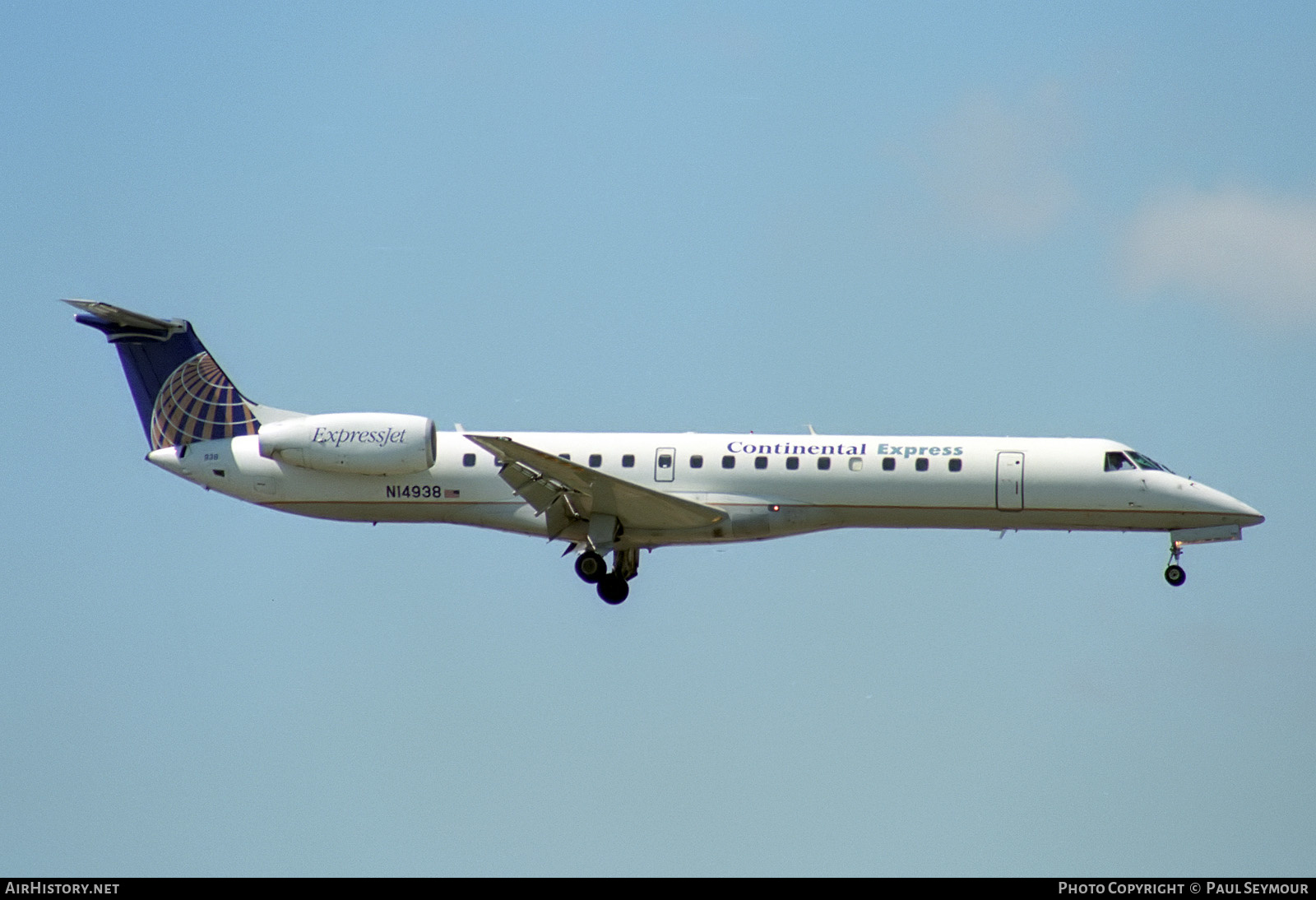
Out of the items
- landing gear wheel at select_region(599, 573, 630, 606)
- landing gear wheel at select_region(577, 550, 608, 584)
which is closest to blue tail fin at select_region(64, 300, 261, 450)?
landing gear wheel at select_region(577, 550, 608, 584)

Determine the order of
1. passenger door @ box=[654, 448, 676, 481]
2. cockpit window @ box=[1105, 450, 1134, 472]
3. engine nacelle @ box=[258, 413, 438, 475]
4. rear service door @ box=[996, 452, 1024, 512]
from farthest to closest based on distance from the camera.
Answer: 1. passenger door @ box=[654, 448, 676, 481]
2. engine nacelle @ box=[258, 413, 438, 475]
3. cockpit window @ box=[1105, 450, 1134, 472]
4. rear service door @ box=[996, 452, 1024, 512]

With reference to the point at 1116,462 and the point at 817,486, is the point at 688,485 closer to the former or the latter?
the point at 817,486

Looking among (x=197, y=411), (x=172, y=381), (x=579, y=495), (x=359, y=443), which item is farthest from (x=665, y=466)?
(x=172, y=381)

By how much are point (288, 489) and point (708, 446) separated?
26.3ft

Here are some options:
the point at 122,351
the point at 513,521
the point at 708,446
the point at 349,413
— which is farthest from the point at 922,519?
the point at 122,351

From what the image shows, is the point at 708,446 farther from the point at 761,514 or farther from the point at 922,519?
the point at 922,519

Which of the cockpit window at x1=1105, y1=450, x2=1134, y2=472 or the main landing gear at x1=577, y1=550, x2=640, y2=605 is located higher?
the cockpit window at x1=1105, y1=450, x2=1134, y2=472

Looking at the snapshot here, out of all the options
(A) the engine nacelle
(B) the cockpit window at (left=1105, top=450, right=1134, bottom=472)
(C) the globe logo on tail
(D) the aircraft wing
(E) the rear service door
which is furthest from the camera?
(C) the globe logo on tail

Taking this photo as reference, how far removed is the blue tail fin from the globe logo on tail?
0.6 inches

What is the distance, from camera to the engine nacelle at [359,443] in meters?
33.5

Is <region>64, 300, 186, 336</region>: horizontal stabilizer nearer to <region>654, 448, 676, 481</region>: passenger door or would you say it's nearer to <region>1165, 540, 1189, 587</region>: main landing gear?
<region>654, 448, 676, 481</region>: passenger door

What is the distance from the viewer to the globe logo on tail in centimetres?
3544

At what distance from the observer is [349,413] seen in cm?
3412
